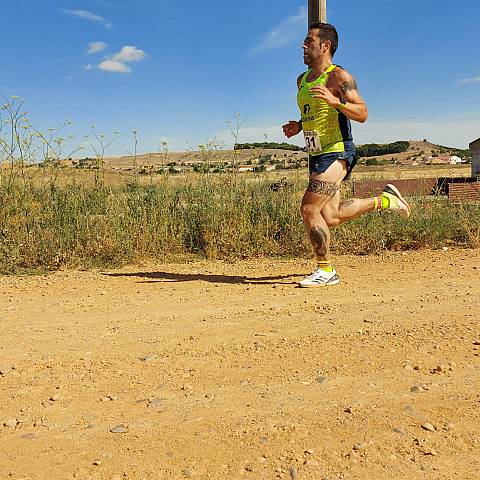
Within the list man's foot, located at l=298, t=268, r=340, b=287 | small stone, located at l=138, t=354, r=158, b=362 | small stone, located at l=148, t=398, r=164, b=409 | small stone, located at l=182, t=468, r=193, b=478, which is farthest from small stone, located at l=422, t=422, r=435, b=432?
man's foot, located at l=298, t=268, r=340, b=287

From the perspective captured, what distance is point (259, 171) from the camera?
8453 mm

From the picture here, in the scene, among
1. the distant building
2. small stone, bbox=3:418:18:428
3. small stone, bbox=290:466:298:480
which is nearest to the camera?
small stone, bbox=290:466:298:480

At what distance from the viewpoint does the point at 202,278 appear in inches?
229

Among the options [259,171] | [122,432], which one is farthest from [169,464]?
[259,171]

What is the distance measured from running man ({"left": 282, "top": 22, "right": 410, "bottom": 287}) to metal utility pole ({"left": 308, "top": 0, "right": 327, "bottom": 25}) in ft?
6.19

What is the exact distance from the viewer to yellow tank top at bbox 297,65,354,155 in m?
5.31

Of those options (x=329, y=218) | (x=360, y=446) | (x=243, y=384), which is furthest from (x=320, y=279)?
(x=360, y=446)

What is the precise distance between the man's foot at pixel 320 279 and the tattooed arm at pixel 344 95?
140cm

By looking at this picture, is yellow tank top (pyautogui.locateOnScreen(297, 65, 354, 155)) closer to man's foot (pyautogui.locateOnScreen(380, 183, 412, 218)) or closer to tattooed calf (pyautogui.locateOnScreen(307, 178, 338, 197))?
tattooed calf (pyautogui.locateOnScreen(307, 178, 338, 197))

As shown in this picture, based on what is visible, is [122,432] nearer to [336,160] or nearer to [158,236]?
[336,160]

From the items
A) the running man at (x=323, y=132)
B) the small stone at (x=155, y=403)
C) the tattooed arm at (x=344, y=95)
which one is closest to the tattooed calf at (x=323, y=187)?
the running man at (x=323, y=132)

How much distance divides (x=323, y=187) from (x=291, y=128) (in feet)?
2.61

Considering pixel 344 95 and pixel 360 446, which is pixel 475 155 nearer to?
pixel 344 95

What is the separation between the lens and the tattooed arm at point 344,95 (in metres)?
5.02
